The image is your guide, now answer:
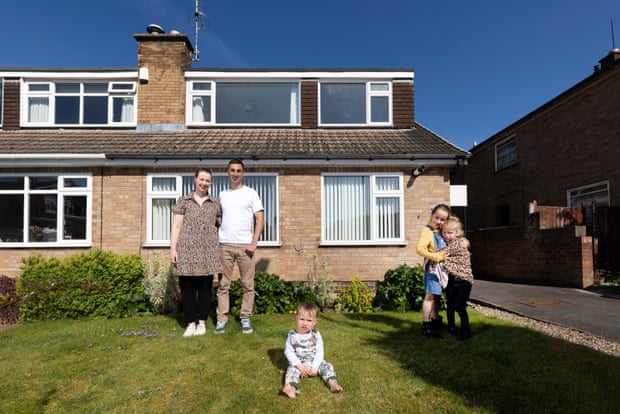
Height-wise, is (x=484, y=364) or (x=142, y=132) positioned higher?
(x=142, y=132)

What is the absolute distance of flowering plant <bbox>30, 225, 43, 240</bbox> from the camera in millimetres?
7863

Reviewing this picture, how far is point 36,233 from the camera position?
25.8 feet

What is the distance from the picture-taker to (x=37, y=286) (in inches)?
225

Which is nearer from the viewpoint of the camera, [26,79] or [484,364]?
[484,364]

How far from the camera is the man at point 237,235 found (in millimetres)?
4465

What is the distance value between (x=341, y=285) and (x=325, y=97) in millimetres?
5376

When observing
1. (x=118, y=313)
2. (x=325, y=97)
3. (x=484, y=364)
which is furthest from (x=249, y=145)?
(x=484, y=364)

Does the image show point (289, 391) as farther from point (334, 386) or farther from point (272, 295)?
point (272, 295)

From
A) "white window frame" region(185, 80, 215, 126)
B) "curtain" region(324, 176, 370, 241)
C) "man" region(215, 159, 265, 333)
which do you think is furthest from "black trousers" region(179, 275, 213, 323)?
"white window frame" region(185, 80, 215, 126)

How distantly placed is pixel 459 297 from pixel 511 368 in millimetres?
926

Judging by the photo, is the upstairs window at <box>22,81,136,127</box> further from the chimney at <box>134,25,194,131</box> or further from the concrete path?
the concrete path

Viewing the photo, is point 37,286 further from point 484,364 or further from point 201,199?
point 484,364

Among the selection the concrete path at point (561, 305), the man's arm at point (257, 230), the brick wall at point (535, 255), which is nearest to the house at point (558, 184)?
Answer: the brick wall at point (535, 255)

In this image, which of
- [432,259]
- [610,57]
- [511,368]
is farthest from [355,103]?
[610,57]
